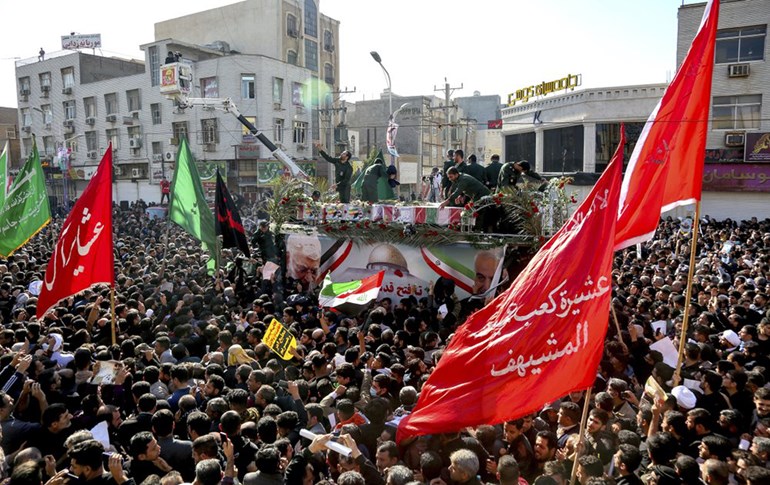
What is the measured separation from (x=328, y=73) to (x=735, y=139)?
28659mm

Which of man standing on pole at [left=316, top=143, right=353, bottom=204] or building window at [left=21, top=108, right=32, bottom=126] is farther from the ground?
building window at [left=21, top=108, right=32, bottom=126]

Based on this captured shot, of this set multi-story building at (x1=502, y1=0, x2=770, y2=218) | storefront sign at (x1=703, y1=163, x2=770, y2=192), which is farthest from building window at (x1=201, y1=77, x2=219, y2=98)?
storefront sign at (x1=703, y1=163, x2=770, y2=192)

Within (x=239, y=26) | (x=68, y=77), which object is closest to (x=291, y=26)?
(x=239, y=26)

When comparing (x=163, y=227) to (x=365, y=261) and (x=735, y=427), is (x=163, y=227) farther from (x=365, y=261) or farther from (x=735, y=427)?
(x=735, y=427)

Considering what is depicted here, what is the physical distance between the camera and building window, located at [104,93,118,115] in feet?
133

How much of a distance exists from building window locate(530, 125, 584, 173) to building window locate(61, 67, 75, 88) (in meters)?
33.6

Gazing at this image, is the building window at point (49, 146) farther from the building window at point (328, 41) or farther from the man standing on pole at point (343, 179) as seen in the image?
the man standing on pole at point (343, 179)

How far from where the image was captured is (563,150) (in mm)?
31250

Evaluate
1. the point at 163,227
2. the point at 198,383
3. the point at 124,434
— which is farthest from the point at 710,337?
the point at 163,227

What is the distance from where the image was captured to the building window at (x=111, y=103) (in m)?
40.6

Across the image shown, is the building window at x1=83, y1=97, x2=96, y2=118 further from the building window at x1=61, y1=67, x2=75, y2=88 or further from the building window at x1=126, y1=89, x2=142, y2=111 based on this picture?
the building window at x1=126, y1=89, x2=142, y2=111

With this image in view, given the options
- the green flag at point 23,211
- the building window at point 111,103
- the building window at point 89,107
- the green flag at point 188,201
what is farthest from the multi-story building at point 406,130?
the green flag at point 23,211

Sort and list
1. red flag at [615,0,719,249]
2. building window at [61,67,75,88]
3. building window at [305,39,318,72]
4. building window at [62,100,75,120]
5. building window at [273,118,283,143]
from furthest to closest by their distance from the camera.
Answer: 1. building window at [62,100,75,120]
2. building window at [61,67,75,88]
3. building window at [305,39,318,72]
4. building window at [273,118,283,143]
5. red flag at [615,0,719,249]

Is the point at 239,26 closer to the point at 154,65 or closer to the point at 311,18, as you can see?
the point at 311,18
